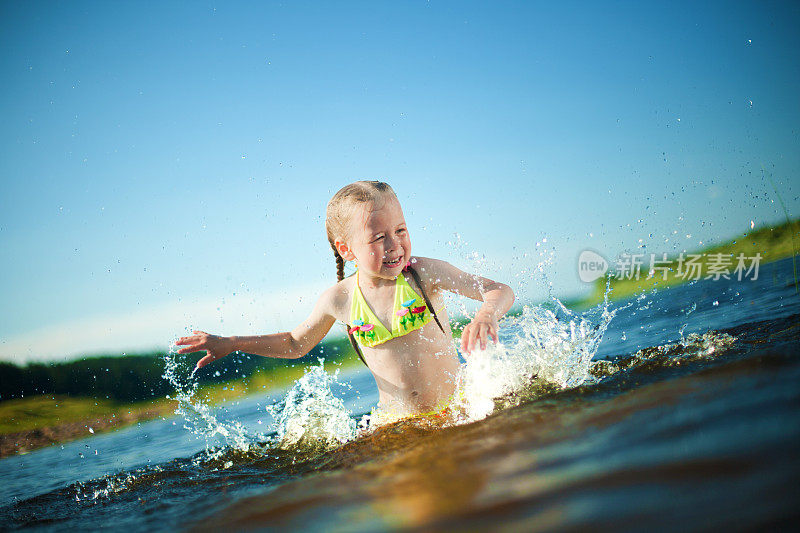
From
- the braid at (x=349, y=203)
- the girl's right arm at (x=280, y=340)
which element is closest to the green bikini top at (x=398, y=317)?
the braid at (x=349, y=203)

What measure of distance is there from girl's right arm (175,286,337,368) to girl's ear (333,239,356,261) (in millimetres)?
318

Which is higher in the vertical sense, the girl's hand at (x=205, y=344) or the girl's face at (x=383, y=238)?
the girl's face at (x=383, y=238)

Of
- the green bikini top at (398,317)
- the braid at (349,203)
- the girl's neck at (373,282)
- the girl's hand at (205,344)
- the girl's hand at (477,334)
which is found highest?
the braid at (349,203)

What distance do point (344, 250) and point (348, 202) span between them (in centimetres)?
44

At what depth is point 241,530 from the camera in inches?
63.1

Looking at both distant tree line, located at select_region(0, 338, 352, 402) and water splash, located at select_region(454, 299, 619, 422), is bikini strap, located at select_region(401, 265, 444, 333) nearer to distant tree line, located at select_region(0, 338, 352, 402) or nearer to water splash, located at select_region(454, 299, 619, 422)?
water splash, located at select_region(454, 299, 619, 422)

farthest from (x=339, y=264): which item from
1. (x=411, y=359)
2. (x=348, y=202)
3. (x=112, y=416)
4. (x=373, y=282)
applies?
(x=112, y=416)

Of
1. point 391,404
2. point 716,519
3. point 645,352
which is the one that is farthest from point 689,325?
point 716,519

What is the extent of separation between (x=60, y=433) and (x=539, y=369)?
1007 cm

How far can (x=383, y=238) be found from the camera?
149 inches

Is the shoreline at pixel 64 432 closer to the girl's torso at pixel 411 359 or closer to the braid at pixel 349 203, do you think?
the braid at pixel 349 203

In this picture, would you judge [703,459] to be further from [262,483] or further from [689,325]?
[689,325]

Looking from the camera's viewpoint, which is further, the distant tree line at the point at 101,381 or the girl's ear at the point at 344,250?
the distant tree line at the point at 101,381

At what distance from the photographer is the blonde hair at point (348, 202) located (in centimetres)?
379
